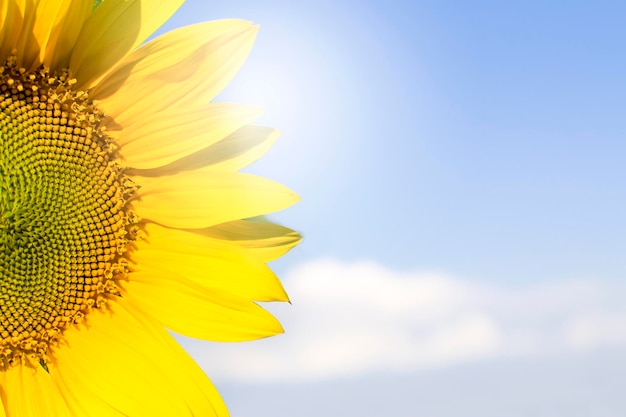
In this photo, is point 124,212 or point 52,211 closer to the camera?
point 52,211

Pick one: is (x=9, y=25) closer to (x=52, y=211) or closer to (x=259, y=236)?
(x=52, y=211)

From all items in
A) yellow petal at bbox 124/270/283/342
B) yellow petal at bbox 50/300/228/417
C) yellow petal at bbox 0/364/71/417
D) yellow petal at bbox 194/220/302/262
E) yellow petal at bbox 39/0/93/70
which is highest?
yellow petal at bbox 39/0/93/70

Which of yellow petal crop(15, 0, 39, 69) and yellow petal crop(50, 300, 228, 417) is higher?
yellow petal crop(15, 0, 39, 69)

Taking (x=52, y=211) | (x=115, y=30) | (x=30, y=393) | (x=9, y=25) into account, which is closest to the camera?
(x=9, y=25)

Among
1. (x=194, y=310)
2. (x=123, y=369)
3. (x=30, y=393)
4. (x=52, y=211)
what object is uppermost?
(x=52, y=211)

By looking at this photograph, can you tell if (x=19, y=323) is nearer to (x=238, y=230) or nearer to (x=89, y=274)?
(x=89, y=274)

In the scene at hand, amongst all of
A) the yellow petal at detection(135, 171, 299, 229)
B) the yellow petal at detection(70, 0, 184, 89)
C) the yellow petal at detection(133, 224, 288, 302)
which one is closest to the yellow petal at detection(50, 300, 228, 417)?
the yellow petal at detection(133, 224, 288, 302)

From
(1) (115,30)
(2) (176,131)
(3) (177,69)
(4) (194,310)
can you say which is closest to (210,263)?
(4) (194,310)

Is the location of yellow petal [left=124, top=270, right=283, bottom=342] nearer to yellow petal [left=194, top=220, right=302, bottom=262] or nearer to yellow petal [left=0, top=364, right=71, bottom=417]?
yellow petal [left=194, top=220, right=302, bottom=262]
